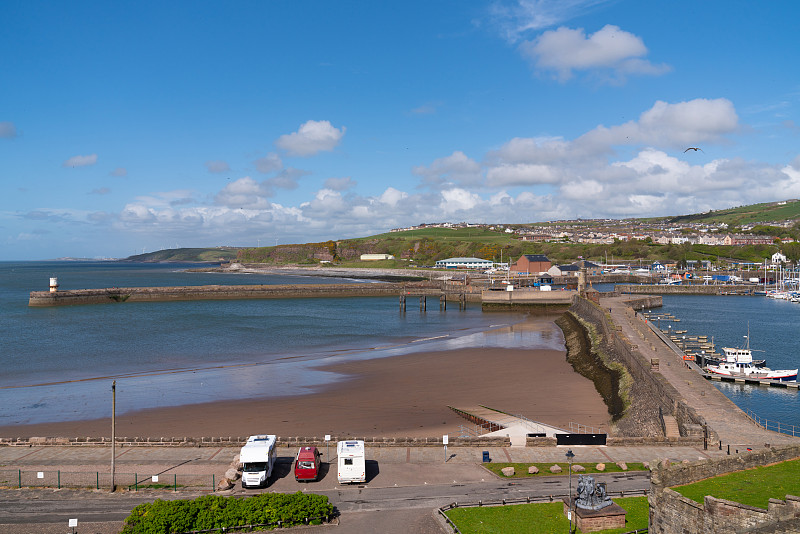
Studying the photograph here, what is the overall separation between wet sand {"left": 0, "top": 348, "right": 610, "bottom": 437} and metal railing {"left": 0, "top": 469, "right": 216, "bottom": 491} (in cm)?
767

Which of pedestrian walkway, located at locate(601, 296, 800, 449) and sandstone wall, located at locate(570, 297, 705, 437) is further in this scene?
sandstone wall, located at locate(570, 297, 705, 437)

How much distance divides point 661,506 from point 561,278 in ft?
420

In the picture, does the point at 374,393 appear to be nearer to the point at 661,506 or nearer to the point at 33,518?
the point at 33,518

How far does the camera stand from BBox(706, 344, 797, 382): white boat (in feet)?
142

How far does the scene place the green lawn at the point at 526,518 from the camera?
16.3 metres

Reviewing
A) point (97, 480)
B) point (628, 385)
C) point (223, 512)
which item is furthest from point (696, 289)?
point (97, 480)

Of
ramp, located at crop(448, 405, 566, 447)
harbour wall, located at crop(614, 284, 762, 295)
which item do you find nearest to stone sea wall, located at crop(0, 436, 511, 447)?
ramp, located at crop(448, 405, 566, 447)

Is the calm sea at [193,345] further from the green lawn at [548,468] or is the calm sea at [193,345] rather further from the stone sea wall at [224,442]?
the green lawn at [548,468]

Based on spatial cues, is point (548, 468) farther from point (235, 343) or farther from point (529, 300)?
point (529, 300)

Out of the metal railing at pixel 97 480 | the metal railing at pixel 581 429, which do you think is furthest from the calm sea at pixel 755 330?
the metal railing at pixel 97 480

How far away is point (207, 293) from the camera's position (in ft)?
372

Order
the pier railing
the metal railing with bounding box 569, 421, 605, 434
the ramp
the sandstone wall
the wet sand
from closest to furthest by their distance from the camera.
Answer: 1. the ramp
2. the sandstone wall
3. the metal railing with bounding box 569, 421, 605, 434
4. the pier railing
5. the wet sand

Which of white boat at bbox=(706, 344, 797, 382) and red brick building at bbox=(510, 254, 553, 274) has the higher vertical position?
red brick building at bbox=(510, 254, 553, 274)

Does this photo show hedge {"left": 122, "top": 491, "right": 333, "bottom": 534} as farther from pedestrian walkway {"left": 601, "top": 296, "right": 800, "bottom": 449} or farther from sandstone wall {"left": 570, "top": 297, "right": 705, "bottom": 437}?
pedestrian walkway {"left": 601, "top": 296, "right": 800, "bottom": 449}
